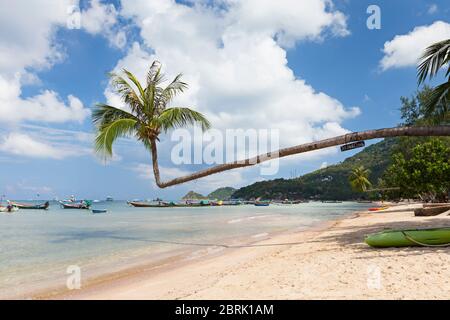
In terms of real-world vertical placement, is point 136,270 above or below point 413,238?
below

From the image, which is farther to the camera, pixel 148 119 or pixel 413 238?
pixel 148 119

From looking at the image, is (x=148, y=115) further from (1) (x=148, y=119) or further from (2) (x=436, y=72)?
(2) (x=436, y=72)

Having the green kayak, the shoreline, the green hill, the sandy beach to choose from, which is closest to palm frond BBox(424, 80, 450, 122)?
the green kayak

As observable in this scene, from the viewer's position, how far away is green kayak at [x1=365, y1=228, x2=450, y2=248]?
7.64 m

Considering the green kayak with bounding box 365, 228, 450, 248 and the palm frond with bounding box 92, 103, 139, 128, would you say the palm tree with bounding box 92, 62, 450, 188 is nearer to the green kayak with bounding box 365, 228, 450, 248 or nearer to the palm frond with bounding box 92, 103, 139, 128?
the palm frond with bounding box 92, 103, 139, 128

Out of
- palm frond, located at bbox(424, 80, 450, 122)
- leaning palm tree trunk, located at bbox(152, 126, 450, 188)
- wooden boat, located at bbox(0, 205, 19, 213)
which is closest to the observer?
leaning palm tree trunk, located at bbox(152, 126, 450, 188)

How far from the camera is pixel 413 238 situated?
7863 millimetres

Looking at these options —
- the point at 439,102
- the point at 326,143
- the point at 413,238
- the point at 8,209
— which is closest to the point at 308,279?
the point at 413,238

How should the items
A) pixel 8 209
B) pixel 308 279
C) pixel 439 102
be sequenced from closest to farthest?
pixel 308 279 → pixel 439 102 → pixel 8 209

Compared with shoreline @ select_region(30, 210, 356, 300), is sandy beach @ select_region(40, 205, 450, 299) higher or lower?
higher

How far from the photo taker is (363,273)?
5.83 metres

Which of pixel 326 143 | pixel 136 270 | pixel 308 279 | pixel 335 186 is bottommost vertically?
pixel 136 270
